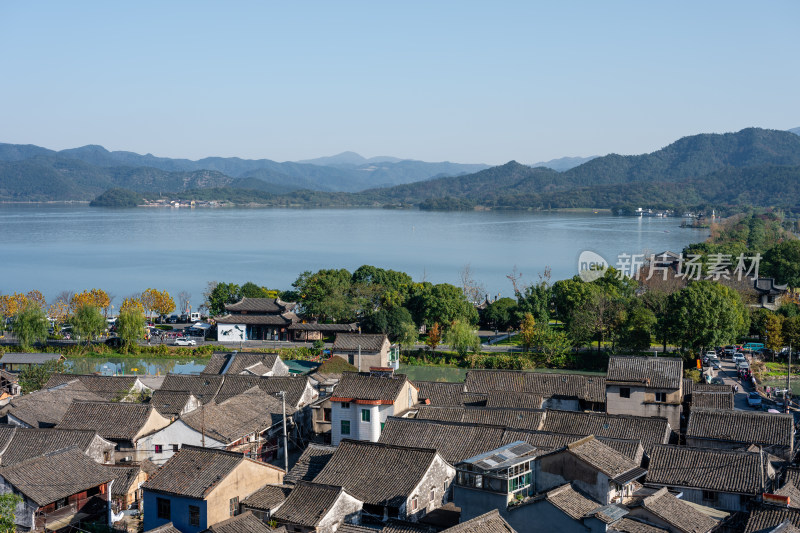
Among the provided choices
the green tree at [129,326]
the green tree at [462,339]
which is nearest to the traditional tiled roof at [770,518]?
the green tree at [462,339]

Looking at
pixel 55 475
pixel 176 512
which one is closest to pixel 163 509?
pixel 176 512

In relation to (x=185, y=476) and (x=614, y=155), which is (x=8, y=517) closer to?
(x=185, y=476)

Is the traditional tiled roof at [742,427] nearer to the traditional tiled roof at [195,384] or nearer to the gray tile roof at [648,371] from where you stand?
the gray tile roof at [648,371]

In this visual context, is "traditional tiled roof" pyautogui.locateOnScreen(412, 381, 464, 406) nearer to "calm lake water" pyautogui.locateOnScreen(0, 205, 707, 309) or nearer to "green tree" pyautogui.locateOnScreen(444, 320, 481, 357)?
"green tree" pyautogui.locateOnScreen(444, 320, 481, 357)

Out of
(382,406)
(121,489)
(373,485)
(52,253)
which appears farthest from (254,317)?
(52,253)

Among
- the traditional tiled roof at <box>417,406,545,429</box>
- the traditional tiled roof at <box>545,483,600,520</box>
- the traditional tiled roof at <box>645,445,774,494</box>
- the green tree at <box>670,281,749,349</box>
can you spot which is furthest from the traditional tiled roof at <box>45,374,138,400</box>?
the green tree at <box>670,281,749,349</box>
